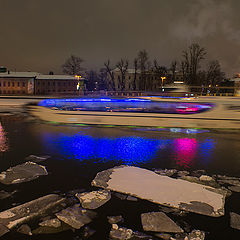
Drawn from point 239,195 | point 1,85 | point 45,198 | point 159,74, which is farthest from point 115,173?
point 1,85

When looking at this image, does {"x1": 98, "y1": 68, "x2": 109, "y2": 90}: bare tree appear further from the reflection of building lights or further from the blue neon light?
the reflection of building lights

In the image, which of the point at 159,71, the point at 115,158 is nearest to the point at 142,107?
the point at 115,158

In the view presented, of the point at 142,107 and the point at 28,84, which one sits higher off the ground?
the point at 28,84

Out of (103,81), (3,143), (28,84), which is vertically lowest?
(3,143)

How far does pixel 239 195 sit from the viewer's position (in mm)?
3842

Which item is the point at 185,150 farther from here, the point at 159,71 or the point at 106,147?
the point at 159,71

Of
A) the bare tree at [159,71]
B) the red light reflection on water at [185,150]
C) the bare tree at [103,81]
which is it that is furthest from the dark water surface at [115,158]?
the bare tree at [103,81]

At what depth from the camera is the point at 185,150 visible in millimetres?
6824

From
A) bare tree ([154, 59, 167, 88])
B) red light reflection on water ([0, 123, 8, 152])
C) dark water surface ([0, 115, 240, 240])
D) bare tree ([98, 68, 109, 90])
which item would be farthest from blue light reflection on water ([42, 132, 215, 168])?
bare tree ([98, 68, 109, 90])

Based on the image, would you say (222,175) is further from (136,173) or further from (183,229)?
(183,229)

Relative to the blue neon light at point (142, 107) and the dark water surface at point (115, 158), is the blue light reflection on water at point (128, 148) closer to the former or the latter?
the dark water surface at point (115, 158)

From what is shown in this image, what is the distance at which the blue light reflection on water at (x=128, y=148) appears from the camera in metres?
5.84

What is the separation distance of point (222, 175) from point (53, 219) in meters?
3.21

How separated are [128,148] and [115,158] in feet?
3.74
